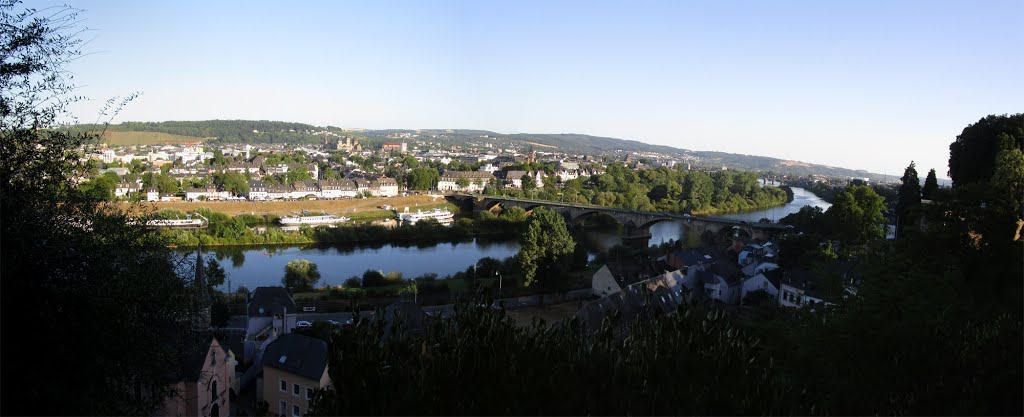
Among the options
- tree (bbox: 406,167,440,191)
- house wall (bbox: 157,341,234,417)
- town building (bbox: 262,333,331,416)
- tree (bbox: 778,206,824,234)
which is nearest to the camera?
house wall (bbox: 157,341,234,417)

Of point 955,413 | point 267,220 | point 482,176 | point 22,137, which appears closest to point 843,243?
point 955,413

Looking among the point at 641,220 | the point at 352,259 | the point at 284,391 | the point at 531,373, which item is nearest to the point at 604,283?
the point at 284,391

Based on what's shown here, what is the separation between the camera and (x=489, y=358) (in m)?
3.04

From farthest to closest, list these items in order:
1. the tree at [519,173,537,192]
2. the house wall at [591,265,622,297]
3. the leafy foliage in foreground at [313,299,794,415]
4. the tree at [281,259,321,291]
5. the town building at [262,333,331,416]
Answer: the tree at [519,173,537,192] → the tree at [281,259,321,291] → the house wall at [591,265,622,297] → the town building at [262,333,331,416] → the leafy foliage in foreground at [313,299,794,415]

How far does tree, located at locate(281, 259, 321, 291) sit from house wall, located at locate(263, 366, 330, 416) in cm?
671

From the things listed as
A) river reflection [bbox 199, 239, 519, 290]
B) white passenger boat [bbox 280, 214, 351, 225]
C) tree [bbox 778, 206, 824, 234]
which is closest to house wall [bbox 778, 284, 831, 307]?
tree [bbox 778, 206, 824, 234]

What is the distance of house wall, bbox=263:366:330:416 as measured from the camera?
6.75 metres

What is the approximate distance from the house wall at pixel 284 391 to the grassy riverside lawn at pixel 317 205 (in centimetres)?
2032

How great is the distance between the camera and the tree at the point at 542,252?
1307 cm

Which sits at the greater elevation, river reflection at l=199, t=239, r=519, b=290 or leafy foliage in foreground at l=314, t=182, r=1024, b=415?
leafy foliage in foreground at l=314, t=182, r=1024, b=415

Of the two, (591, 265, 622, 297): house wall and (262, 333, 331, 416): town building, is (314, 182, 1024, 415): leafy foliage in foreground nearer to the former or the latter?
(262, 333, 331, 416): town building

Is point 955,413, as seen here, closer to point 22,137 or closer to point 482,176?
point 22,137

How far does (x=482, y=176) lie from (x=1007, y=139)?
36052mm

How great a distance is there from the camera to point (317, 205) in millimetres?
29828
